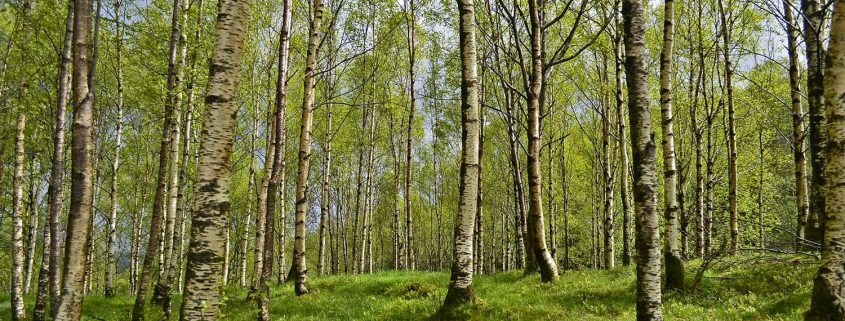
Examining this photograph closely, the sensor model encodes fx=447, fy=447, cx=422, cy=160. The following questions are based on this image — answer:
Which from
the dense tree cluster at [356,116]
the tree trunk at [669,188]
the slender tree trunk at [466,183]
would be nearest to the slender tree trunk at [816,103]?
the dense tree cluster at [356,116]

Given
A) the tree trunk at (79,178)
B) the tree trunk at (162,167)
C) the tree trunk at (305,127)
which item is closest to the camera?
the tree trunk at (79,178)

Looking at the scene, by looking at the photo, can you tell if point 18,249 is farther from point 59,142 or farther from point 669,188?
point 669,188

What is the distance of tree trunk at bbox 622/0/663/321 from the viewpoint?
18.0 feet

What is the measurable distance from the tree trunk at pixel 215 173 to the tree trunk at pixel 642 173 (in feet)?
15.9

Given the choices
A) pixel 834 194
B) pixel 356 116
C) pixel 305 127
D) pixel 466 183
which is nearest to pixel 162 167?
pixel 305 127

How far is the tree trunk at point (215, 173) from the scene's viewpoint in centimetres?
446

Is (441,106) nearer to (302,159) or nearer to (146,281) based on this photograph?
(302,159)

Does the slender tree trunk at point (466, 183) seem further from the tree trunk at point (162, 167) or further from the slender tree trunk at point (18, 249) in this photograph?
the slender tree trunk at point (18, 249)

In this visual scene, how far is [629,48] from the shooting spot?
5.97 m

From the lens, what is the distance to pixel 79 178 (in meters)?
6.36

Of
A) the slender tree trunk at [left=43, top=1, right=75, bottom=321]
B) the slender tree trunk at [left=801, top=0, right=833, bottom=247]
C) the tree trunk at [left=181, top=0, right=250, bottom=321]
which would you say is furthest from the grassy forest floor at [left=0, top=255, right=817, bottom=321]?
the slender tree trunk at [left=801, top=0, right=833, bottom=247]

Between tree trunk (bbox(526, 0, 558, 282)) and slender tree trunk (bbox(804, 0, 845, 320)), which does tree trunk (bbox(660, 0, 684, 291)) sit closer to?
tree trunk (bbox(526, 0, 558, 282))

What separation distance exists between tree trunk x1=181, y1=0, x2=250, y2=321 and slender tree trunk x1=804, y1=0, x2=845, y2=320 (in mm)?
6769

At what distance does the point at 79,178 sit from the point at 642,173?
25.3ft
